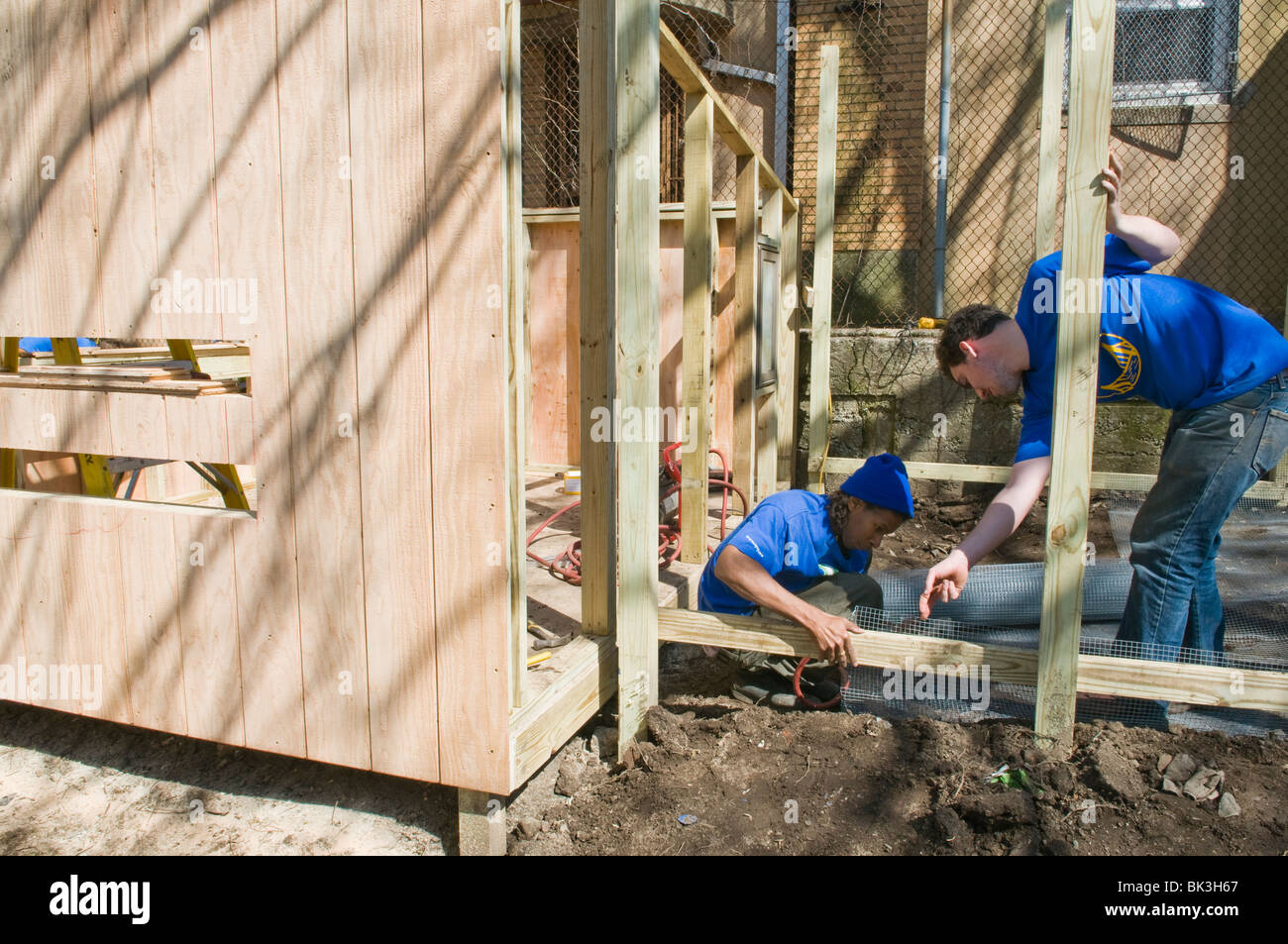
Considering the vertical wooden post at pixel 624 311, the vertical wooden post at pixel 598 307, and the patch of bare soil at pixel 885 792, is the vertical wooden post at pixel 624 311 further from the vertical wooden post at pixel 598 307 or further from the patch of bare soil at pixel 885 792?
the patch of bare soil at pixel 885 792

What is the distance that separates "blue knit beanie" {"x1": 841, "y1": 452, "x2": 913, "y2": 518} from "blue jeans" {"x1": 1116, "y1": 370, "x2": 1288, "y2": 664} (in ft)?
2.55

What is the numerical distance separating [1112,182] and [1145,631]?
148 centimetres

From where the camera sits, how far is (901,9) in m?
8.06

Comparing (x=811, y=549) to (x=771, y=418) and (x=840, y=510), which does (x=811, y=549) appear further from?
(x=771, y=418)

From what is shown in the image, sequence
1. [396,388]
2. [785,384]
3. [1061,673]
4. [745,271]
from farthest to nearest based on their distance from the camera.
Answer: [785,384] < [745,271] < [1061,673] < [396,388]

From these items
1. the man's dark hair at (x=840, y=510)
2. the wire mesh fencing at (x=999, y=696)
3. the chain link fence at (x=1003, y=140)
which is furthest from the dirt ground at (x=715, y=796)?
the chain link fence at (x=1003, y=140)

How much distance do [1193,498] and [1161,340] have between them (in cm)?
53

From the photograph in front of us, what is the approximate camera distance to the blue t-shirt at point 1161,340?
3.00 metres

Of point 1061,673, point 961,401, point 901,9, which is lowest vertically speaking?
point 1061,673

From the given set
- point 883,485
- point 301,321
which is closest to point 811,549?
point 883,485

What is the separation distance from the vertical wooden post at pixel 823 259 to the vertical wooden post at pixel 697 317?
1732 millimetres

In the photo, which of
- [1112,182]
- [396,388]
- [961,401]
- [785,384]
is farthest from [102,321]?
[961,401]

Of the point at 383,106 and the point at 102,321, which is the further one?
the point at 102,321
